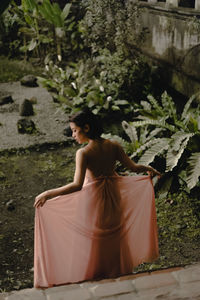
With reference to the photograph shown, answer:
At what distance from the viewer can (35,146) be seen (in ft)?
24.6

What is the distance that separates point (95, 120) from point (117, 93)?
4.66 m

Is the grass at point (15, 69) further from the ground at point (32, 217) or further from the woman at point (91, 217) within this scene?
the woman at point (91, 217)

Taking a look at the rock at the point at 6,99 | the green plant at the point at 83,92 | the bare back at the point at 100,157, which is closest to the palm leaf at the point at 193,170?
the bare back at the point at 100,157

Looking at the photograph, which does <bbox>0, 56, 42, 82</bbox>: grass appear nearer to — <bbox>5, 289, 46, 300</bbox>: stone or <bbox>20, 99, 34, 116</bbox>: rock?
<bbox>20, 99, 34, 116</bbox>: rock

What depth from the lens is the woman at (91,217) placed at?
3.36 metres

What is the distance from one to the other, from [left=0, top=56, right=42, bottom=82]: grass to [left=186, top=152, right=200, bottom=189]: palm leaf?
7.26 metres

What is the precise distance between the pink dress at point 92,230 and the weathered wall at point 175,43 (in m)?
3.98

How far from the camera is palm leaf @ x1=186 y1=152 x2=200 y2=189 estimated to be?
16.5 feet

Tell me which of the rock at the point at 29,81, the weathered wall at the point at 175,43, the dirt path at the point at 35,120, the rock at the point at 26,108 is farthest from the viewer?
the rock at the point at 29,81

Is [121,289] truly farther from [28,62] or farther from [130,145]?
[28,62]

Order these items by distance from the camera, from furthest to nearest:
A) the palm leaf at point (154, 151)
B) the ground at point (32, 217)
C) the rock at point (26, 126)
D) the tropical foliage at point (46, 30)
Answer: the tropical foliage at point (46, 30)
the rock at point (26, 126)
the palm leaf at point (154, 151)
the ground at point (32, 217)

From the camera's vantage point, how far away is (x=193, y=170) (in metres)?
5.20

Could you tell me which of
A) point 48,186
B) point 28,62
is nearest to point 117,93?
point 48,186

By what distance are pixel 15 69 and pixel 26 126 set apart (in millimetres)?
4709
